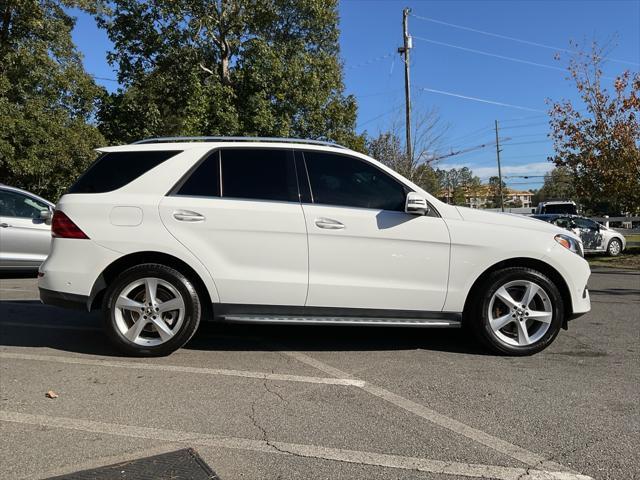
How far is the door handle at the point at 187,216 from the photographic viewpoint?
15.7ft

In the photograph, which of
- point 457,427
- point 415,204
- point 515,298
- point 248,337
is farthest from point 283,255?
point 515,298


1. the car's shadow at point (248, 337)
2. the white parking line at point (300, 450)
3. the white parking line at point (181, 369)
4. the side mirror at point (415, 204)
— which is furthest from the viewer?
the car's shadow at point (248, 337)

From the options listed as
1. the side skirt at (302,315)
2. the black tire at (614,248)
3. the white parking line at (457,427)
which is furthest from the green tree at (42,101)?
the black tire at (614,248)

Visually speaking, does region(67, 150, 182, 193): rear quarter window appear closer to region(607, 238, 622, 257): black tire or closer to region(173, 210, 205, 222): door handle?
region(173, 210, 205, 222): door handle

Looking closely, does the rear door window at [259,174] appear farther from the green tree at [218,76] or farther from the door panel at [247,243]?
the green tree at [218,76]

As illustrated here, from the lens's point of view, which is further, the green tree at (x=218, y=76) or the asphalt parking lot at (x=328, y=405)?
the green tree at (x=218, y=76)

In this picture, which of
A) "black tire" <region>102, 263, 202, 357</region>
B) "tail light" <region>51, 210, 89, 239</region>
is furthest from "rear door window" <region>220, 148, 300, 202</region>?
"tail light" <region>51, 210, 89, 239</region>

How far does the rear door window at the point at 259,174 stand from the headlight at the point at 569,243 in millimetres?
2425

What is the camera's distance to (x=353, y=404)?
3891 mm

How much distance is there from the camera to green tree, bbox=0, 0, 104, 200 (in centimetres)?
1565

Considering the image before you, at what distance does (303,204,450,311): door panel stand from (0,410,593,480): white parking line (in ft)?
5.65

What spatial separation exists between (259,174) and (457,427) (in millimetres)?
2723

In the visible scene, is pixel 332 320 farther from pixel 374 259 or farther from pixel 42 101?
pixel 42 101

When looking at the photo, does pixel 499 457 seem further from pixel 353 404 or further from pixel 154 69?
pixel 154 69
